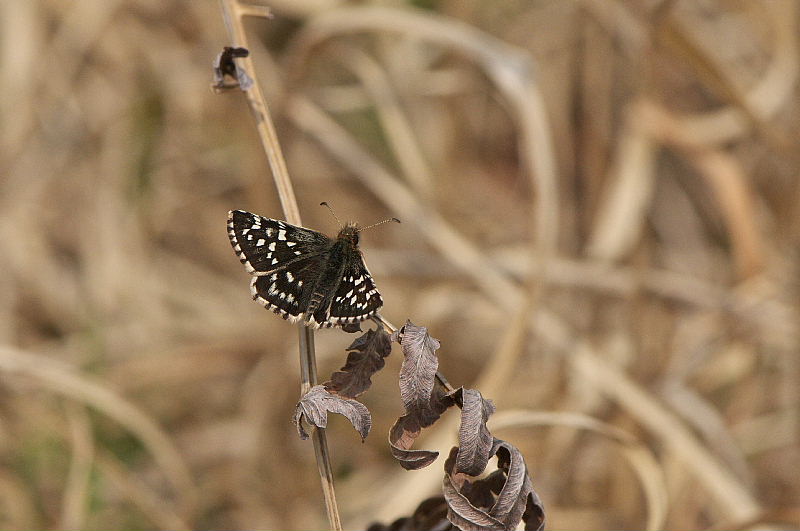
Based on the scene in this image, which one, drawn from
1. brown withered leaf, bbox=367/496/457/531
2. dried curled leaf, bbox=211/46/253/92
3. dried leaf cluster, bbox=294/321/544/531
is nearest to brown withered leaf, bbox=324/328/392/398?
dried leaf cluster, bbox=294/321/544/531

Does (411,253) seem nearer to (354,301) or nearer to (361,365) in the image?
(354,301)

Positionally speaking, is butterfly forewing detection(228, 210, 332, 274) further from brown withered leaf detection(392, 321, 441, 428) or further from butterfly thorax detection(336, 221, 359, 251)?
brown withered leaf detection(392, 321, 441, 428)

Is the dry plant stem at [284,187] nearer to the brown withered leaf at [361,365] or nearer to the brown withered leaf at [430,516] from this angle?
the brown withered leaf at [361,365]

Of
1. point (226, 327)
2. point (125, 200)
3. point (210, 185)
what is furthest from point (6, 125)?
point (226, 327)

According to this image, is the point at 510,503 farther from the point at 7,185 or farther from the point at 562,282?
the point at 7,185

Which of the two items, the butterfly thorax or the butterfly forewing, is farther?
the butterfly thorax

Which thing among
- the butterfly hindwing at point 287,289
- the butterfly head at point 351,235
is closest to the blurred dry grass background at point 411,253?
the butterfly head at point 351,235
